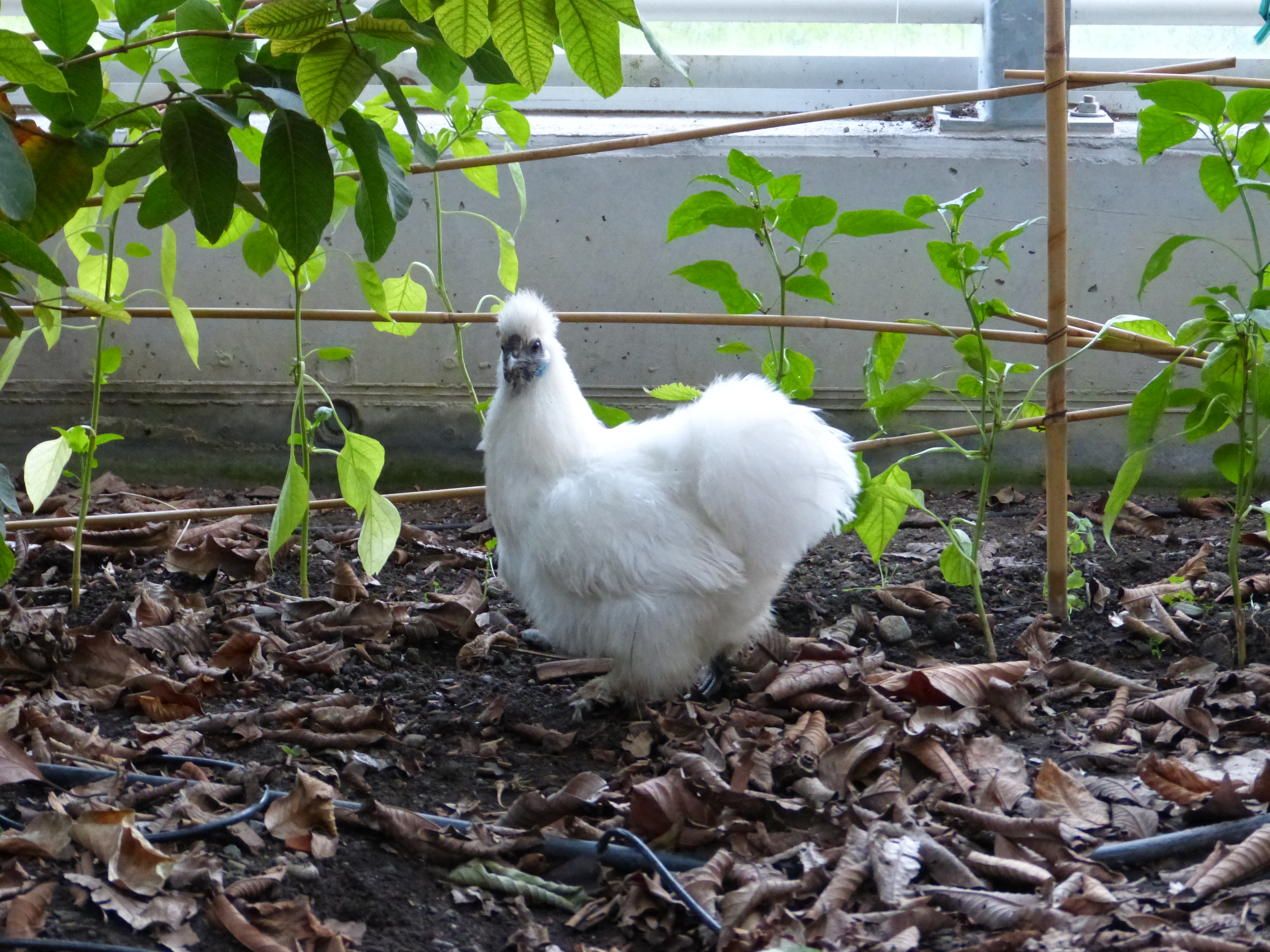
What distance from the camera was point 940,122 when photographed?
12.7 ft

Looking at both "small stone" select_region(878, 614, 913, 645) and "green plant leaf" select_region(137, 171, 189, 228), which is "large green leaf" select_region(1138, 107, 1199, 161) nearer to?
"small stone" select_region(878, 614, 913, 645)

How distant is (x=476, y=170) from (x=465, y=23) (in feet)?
5.68

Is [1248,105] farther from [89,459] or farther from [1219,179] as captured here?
[89,459]

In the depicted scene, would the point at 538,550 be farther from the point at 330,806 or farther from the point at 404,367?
the point at 404,367

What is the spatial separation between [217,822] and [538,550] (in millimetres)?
884

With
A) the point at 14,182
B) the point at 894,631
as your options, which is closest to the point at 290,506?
the point at 14,182

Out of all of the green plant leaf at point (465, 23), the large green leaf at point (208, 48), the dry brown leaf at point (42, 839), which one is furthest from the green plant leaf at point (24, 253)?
the dry brown leaf at point (42, 839)

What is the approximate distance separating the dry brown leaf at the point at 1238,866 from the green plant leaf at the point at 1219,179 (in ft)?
4.05

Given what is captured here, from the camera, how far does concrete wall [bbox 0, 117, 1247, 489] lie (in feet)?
12.2

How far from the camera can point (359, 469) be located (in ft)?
8.14

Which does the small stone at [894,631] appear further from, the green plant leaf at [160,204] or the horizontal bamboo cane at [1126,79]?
the green plant leaf at [160,204]

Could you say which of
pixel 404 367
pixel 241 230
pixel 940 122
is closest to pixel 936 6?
pixel 940 122

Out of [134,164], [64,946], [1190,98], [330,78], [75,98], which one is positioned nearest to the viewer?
[330,78]

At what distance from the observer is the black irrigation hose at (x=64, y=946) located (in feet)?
4.24
